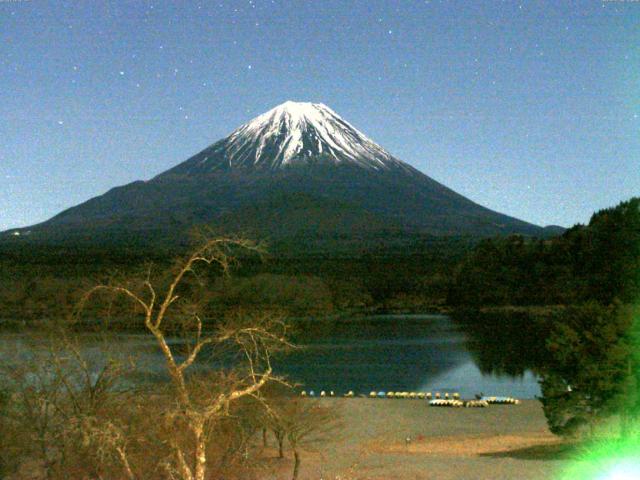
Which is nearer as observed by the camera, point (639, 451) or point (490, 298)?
point (639, 451)

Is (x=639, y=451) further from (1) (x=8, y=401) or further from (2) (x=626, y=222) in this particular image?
(2) (x=626, y=222)

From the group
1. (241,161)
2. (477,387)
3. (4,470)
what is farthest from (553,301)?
(241,161)

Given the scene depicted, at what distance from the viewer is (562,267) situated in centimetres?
7312

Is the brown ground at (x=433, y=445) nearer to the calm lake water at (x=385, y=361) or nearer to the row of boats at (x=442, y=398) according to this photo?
the row of boats at (x=442, y=398)

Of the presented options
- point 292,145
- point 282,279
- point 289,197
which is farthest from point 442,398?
point 292,145

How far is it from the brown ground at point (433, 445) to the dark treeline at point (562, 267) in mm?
35545

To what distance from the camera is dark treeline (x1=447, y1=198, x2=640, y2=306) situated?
66.4 m

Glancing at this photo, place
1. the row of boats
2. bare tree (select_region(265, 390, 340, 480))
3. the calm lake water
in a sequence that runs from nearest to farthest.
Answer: bare tree (select_region(265, 390, 340, 480)), the row of boats, the calm lake water

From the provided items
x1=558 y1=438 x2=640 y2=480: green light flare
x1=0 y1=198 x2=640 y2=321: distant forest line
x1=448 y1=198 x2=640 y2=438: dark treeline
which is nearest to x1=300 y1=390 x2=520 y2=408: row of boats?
x1=448 y1=198 x2=640 y2=438: dark treeline

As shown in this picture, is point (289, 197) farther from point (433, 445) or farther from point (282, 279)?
point (433, 445)

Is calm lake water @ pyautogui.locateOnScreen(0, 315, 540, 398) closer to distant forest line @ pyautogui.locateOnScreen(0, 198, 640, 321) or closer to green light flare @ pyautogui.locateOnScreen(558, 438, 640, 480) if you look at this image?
distant forest line @ pyautogui.locateOnScreen(0, 198, 640, 321)

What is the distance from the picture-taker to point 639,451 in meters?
14.2

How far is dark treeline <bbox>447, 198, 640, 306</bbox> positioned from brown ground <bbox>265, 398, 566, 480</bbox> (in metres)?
35.5

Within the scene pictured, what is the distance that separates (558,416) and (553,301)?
195ft
